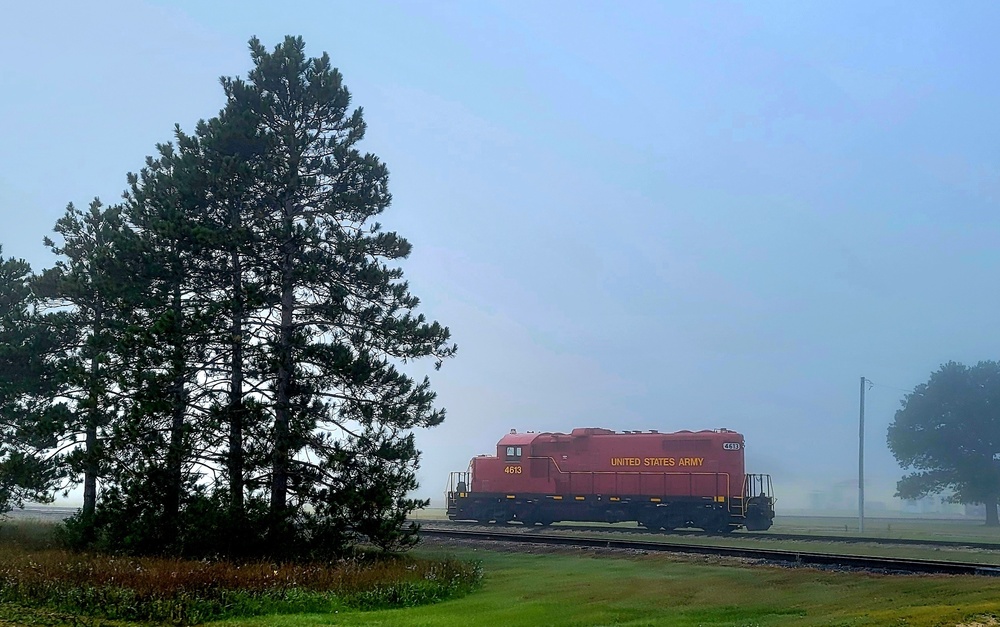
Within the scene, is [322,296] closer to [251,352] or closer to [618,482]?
[251,352]

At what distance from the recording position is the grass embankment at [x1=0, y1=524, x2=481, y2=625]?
19.3 meters

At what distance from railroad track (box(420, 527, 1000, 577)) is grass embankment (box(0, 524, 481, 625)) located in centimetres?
852

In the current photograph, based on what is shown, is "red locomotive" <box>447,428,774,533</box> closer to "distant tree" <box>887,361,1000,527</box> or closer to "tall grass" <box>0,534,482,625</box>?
"tall grass" <box>0,534,482,625</box>

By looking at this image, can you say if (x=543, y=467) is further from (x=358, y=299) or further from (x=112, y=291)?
(x=112, y=291)

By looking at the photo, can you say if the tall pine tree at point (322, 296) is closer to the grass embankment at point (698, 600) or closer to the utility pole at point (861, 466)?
the grass embankment at point (698, 600)

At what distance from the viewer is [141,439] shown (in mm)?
26781

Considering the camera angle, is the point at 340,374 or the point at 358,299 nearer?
the point at 340,374

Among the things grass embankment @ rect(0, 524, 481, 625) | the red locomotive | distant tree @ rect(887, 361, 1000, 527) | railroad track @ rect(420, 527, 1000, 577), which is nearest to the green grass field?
grass embankment @ rect(0, 524, 481, 625)

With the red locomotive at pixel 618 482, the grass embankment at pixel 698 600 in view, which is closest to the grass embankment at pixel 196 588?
the grass embankment at pixel 698 600

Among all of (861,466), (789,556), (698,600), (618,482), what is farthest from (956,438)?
(698,600)

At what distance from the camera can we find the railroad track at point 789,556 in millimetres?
24281

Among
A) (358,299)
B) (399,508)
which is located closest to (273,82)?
(358,299)

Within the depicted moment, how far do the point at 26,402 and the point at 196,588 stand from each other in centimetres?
1976

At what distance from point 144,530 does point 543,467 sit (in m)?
25.5
